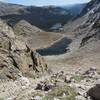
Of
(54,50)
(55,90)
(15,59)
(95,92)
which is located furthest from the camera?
(54,50)

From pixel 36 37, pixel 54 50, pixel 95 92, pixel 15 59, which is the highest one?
pixel 36 37

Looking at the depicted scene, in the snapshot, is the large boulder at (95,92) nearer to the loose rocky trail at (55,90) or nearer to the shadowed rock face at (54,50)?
the loose rocky trail at (55,90)

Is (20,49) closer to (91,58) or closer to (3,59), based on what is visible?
(3,59)

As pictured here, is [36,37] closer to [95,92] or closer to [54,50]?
[54,50]

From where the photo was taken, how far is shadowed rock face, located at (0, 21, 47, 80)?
24.3 meters

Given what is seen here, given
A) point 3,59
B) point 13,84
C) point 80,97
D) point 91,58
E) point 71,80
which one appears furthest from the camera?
point 91,58

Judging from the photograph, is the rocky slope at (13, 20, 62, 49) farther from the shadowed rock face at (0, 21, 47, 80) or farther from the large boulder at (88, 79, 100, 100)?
the large boulder at (88, 79, 100, 100)

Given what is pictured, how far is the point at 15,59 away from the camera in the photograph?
25.9m

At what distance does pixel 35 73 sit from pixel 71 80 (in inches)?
360

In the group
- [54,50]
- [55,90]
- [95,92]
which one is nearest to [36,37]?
[54,50]

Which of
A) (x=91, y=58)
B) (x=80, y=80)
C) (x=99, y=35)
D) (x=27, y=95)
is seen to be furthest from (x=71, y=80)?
(x=99, y=35)

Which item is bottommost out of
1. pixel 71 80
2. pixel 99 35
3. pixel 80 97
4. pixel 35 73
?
pixel 80 97

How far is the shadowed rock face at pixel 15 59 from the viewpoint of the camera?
2434cm

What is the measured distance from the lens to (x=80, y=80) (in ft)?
62.6
